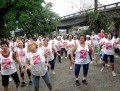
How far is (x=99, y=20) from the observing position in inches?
1102

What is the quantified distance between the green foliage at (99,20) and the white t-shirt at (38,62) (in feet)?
67.4

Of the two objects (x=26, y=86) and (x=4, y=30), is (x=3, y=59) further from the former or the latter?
(x=4, y=30)

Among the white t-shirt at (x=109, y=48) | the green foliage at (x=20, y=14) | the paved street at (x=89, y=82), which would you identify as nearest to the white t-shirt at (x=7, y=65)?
the paved street at (x=89, y=82)

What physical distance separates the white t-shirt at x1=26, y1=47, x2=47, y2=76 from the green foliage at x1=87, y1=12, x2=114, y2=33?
2054 cm

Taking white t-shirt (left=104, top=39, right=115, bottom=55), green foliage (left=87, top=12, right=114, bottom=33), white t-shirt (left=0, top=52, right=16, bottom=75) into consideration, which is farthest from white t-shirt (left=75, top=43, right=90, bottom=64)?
green foliage (left=87, top=12, right=114, bottom=33)

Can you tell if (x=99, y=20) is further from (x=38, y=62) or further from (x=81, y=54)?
(x=38, y=62)

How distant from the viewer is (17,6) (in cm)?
3403

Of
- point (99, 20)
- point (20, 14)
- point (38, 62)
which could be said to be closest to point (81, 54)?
point (38, 62)

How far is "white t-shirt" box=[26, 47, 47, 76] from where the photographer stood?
7.39 meters

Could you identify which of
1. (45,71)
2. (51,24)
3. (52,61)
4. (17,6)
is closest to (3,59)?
(45,71)

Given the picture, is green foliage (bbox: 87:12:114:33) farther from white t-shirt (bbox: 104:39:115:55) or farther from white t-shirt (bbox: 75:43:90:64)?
white t-shirt (bbox: 75:43:90:64)

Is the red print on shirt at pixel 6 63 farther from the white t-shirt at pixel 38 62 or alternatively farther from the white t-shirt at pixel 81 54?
the white t-shirt at pixel 81 54

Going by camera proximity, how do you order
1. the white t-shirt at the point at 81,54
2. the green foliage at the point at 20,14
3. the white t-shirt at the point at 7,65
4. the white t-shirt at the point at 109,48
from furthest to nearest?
the green foliage at the point at 20,14 < the white t-shirt at the point at 109,48 < the white t-shirt at the point at 81,54 < the white t-shirt at the point at 7,65

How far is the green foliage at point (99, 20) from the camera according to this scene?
90.8 ft
